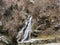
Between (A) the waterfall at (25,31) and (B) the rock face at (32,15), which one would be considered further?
(B) the rock face at (32,15)

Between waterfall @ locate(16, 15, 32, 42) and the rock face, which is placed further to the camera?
the rock face

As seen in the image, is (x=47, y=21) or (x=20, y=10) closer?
(x=47, y=21)

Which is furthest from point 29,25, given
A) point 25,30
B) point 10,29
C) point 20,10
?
point 20,10

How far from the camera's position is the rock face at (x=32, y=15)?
27.2 feet

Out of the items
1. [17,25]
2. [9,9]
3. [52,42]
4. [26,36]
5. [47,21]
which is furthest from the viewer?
[9,9]

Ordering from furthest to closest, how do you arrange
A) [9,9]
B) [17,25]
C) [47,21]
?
1. [9,9]
2. [17,25]
3. [47,21]

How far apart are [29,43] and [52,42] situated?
80 centimetres

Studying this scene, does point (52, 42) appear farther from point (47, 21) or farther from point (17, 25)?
point (17, 25)

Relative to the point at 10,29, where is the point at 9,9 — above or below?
above

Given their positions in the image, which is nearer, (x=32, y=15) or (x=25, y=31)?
(x=25, y=31)

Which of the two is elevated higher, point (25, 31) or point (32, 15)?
point (32, 15)

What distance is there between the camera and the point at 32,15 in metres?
9.91

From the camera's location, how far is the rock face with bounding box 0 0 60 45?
27.2ft

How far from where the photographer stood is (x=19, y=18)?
9.70m
